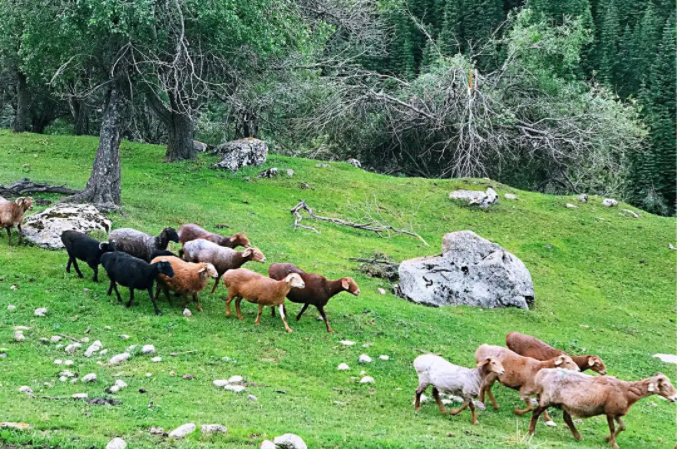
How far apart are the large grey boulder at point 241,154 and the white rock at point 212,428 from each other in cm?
2071

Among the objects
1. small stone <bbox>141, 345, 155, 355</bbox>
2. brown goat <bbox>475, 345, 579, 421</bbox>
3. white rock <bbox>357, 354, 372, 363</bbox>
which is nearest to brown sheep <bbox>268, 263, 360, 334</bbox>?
white rock <bbox>357, 354, 372, 363</bbox>

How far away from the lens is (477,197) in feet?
91.4

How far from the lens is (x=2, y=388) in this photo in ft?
30.4

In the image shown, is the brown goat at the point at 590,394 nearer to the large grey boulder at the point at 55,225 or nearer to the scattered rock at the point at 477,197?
the large grey boulder at the point at 55,225

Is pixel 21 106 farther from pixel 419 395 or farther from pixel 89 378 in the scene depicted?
pixel 419 395

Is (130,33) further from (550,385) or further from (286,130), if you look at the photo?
(286,130)

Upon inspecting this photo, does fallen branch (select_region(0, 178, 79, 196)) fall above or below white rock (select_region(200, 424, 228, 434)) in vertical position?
above

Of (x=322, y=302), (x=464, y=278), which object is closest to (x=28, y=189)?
(x=322, y=302)

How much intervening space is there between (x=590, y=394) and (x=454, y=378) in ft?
6.16

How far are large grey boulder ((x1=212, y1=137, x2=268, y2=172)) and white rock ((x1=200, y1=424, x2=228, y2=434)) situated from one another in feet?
68.0

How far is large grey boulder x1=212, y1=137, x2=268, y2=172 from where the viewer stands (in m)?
28.2

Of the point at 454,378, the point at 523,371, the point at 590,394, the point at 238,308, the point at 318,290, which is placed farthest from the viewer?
the point at 318,290

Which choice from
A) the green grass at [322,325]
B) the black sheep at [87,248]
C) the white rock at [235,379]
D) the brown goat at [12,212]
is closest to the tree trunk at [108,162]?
the green grass at [322,325]

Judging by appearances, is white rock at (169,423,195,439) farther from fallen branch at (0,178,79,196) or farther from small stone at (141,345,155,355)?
fallen branch at (0,178,79,196)
